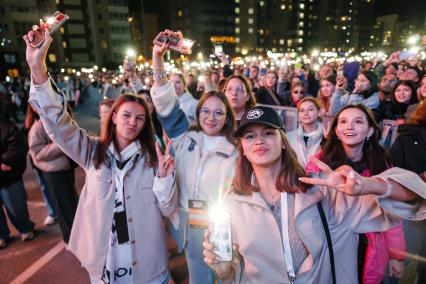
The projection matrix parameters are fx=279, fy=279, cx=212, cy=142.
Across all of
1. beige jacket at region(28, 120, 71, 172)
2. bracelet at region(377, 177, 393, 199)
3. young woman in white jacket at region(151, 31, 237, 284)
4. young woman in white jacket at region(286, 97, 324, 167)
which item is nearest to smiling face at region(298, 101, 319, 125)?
young woman in white jacket at region(286, 97, 324, 167)

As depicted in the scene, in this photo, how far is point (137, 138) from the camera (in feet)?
9.38

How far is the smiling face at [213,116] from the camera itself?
311 centimetres

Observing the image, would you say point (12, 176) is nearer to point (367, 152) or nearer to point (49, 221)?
point (49, 221)

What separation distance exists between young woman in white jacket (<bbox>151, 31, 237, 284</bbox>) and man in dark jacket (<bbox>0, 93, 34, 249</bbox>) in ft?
9.48

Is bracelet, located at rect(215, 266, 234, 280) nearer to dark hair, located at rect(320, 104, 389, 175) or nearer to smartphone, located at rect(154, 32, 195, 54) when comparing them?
dark hair, located at rect(320, 104, 389, 175)

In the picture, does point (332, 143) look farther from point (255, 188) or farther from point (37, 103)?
point (37, 103)

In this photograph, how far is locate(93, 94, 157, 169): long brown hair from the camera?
271 centimetres

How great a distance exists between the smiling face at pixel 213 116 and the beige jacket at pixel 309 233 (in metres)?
1.27

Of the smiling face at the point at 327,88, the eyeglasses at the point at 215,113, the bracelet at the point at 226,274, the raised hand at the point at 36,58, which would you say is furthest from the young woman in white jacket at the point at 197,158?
the smiling face at the point at 327,88

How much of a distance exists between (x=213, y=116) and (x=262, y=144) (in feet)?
3.80

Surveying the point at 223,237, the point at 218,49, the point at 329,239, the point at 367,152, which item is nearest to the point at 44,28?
the point at 223,237

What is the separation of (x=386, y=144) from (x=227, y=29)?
118 m

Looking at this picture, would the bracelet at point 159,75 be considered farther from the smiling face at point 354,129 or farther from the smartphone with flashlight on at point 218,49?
the smartphone with flashlight on at point 218,49

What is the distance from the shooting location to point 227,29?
371 ft
